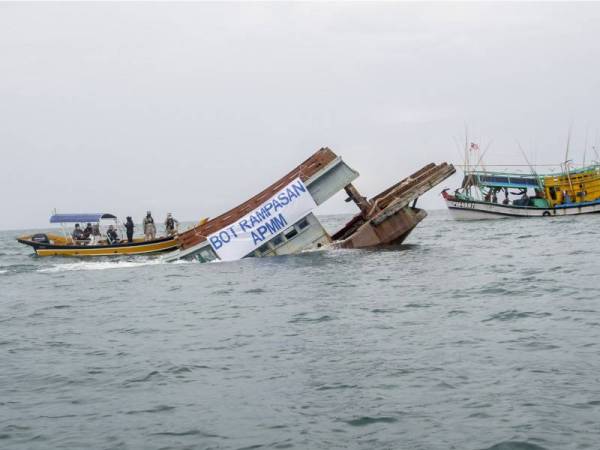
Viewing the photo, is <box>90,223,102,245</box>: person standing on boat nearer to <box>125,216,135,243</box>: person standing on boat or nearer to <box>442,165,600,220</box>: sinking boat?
<box>125,216,135,243</box>: person standing on boat

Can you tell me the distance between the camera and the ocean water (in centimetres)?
771

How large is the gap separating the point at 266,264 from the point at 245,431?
19644 millimetres

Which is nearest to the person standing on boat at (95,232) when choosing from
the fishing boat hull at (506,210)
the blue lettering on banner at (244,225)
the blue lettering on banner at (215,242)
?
the blue lettering on banner at (215,242)

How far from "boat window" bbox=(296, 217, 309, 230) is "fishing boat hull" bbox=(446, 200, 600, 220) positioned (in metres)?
30.4

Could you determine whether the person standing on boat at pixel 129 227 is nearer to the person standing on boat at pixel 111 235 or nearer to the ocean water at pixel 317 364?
the person standing on boat at pixel 111 235

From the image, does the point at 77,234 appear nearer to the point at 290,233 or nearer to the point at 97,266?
the point at 97,266

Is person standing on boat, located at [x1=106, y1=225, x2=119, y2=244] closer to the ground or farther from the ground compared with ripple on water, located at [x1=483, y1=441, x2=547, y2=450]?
farther from the ground

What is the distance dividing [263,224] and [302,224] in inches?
70.1

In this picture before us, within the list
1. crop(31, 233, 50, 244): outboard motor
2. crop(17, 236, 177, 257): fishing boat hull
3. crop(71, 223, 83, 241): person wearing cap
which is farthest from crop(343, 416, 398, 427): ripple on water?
crop(31, 233, 50, 244): outboard motor

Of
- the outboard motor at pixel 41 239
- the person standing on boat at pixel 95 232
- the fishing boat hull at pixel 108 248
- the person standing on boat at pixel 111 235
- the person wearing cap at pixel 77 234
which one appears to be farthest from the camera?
the person wearing cap at pixel 77 234

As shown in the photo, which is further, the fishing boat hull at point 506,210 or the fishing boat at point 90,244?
the fishing boat hull at point 506,210

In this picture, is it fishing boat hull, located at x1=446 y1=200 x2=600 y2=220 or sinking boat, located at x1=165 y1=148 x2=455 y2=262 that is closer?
sinking boat, located at x1=165 y1=148 x2=455 y2=262

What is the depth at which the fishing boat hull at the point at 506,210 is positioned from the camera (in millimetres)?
54406

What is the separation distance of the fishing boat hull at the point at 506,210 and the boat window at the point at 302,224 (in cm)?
3039
